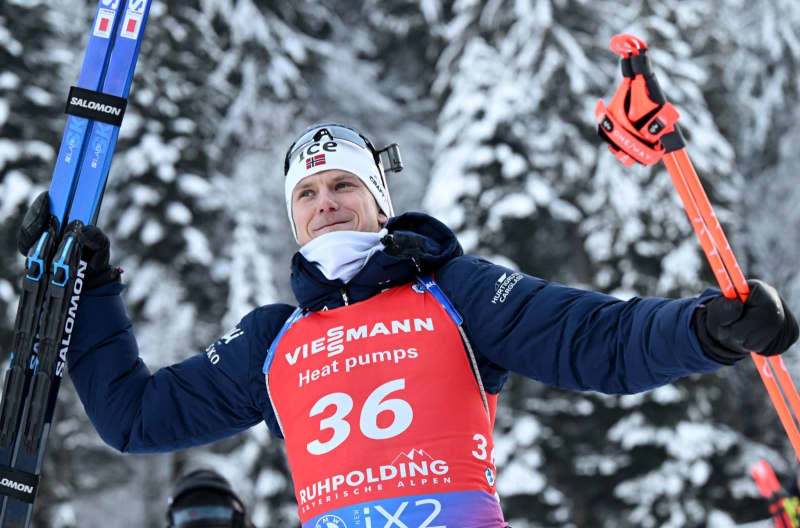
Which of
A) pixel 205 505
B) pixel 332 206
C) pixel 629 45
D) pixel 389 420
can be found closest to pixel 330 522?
pixel 389 420

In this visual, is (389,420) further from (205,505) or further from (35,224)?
(205,505)

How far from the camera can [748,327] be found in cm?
212

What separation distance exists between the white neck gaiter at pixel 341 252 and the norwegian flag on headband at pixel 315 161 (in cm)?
39

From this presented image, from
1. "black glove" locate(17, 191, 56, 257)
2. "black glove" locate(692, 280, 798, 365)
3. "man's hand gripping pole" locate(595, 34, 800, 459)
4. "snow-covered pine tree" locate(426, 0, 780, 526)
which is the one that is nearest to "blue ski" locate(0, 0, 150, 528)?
"black glove" locate(17, 191, 56, 257)

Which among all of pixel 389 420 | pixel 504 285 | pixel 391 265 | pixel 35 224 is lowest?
pixel 389 420

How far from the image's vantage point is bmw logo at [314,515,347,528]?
99.4 inches

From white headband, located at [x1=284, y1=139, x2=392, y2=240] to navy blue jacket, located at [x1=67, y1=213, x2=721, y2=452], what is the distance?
0.36 metres

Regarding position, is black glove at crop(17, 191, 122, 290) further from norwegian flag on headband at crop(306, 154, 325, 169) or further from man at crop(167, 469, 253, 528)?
man at crop(167, 469, 253, 528)

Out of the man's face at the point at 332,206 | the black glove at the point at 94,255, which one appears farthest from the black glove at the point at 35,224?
the man's face at the point at 332,206

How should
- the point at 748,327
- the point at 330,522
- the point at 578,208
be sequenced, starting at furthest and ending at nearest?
the point at 578,208 → the point at 330,522 → the point at 748,327

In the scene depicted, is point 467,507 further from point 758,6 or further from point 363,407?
point 758,6

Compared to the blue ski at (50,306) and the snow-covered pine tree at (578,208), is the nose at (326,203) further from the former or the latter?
the snow-covered pine tree at (578,208)

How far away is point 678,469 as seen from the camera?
12.9 metres

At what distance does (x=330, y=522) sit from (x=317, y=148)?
1.24m
